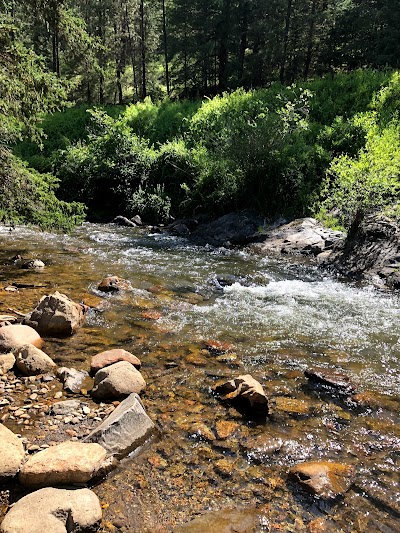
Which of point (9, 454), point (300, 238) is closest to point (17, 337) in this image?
point (9, 454)

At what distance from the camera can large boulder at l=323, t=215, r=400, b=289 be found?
33.4ft

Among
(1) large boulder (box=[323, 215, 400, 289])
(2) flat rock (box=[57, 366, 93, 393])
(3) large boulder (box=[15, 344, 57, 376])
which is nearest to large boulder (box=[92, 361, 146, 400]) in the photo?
(2) flat rock (box=[57, 366, 93, 393])

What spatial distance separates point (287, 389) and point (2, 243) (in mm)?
10362

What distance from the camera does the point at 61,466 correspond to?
3.50m

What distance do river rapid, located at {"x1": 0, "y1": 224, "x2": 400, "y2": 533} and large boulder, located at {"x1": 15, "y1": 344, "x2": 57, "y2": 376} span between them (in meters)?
0.33

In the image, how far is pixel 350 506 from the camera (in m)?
3.54

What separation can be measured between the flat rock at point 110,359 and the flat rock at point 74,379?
0.15 metres

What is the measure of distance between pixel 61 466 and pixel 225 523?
55.1 inches

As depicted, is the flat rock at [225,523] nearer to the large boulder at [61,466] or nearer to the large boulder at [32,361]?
the large boulder at [61,466]

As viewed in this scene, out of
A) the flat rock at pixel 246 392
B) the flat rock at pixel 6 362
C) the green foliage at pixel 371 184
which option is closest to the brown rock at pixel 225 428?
the flat rock at pixel 246 392

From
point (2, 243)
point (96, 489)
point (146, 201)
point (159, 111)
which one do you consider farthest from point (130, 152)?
point (96, 489)

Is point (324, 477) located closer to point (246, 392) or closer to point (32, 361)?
point (246, 392)

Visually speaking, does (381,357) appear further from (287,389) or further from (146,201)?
(146,201)

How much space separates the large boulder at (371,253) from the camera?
10.2 m
